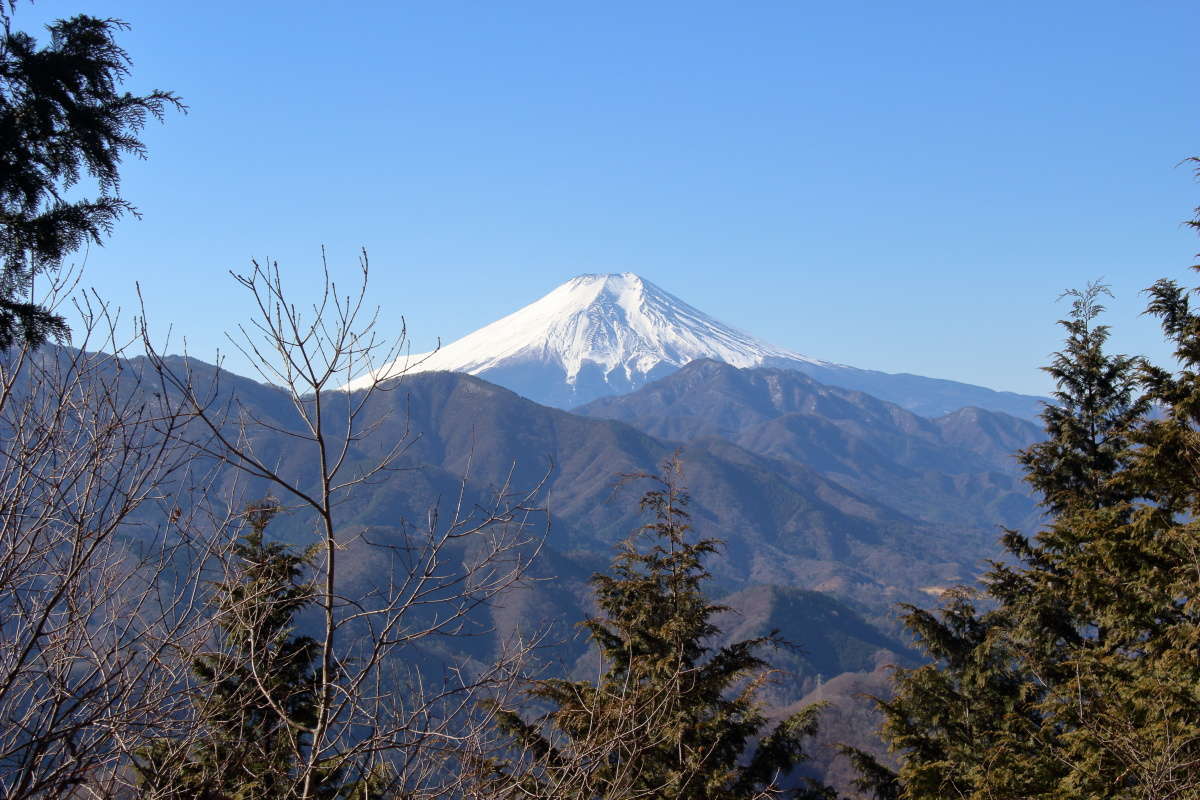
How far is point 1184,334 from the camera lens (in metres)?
11.2

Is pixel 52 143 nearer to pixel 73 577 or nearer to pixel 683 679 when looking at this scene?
pixel 73 577

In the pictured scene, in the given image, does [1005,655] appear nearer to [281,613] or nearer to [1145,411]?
[1145,411]

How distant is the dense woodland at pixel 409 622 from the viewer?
446 centimetres

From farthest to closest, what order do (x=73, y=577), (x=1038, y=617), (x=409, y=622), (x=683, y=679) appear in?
1. (x=1038, y=617)
2. (x=409, y=622)
3. (x=683, y=679)
4. (x=73, y=577)

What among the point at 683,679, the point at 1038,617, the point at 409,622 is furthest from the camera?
the point at 1038,617

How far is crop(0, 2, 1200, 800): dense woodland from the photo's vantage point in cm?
446

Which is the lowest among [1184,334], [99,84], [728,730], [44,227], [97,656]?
[728,730]

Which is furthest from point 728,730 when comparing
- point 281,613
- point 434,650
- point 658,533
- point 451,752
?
point 434,650

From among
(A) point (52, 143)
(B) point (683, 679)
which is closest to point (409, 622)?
(B) point (683, 679)

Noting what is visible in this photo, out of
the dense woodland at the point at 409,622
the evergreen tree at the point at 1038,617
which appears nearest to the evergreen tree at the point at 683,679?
the dense woodland at the point at 409,622

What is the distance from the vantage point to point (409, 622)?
11.9m

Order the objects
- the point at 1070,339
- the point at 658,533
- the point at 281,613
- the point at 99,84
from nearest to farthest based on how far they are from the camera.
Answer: the point at 99,84
the point at 281,613
the point at 658,533
the point at 1070,339

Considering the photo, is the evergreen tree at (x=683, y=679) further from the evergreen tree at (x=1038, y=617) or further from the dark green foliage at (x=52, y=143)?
the dark green foliage at (x=52, y=143)

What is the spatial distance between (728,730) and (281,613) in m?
5.27
